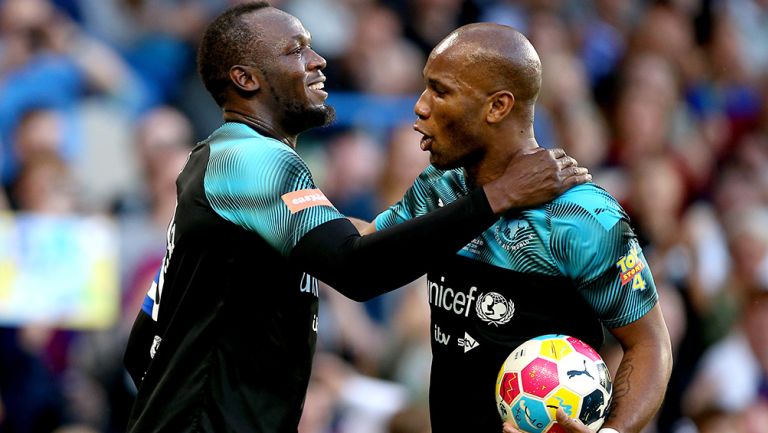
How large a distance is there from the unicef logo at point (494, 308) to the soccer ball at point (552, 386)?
9.8 inches

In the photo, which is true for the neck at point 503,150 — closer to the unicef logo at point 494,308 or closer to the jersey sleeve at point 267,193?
the unicef logo at point 494,308

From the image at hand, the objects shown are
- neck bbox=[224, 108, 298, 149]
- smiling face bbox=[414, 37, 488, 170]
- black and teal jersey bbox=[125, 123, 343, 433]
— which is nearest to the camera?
black and teal jersey bbox=[125, 123, 343, 433]

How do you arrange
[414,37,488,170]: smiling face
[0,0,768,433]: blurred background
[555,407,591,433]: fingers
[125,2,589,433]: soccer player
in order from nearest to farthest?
[555,407,591,433]: fingers → [125,2,589,433]: soccer player → [414,37,488,170]: smiling face → [0,0,768,433]: blurred background

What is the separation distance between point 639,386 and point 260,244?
4.63 ft

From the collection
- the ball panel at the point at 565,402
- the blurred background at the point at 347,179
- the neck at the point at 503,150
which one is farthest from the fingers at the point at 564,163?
the blurred background at the point at 347,179

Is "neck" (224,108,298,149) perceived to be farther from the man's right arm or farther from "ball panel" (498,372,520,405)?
"ball panel" (498,372,520,405)

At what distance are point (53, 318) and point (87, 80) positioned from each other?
170 centimetres

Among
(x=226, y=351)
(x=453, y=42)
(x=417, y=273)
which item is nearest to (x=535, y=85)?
(x=453, y=42)

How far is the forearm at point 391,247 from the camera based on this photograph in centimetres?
433

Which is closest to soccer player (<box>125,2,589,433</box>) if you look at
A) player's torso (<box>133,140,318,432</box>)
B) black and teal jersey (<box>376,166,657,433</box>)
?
player's torso (<box>133,140,318,432</box>)

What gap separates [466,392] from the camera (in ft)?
15.1

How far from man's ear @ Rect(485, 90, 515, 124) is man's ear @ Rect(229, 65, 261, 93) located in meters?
0.90

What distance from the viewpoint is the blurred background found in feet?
25.5

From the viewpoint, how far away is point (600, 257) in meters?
4.40
